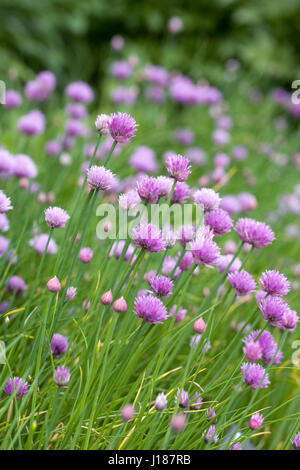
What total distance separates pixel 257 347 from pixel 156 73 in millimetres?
2156

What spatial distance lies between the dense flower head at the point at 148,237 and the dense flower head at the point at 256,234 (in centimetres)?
20

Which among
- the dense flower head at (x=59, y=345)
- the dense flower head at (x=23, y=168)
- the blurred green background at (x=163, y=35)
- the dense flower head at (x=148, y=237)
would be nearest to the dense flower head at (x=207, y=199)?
the dense flower head at (x=148, y=237)

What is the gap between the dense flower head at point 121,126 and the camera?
1.00 meters

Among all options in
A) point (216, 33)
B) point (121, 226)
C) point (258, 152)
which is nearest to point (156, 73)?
point (258, 152)

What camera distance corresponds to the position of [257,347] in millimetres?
930

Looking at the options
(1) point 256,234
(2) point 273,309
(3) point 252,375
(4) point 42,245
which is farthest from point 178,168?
(4) point 42,245

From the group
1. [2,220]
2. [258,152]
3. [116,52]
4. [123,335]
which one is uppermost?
[116,52]

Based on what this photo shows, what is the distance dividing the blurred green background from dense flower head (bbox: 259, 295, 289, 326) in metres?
2.82

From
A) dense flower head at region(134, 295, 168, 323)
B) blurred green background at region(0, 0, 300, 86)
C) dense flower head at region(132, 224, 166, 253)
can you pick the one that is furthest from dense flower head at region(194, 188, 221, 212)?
blurred green background at region(0, 0, 300, 86)

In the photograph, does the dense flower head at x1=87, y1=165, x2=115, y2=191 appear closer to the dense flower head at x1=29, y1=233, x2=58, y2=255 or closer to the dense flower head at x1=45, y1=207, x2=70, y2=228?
the dense flower head at x1=45, y1=207, x2=70, y2=228

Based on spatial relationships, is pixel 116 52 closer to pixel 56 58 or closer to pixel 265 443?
pixel 56 58

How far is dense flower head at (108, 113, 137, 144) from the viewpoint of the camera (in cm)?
100
